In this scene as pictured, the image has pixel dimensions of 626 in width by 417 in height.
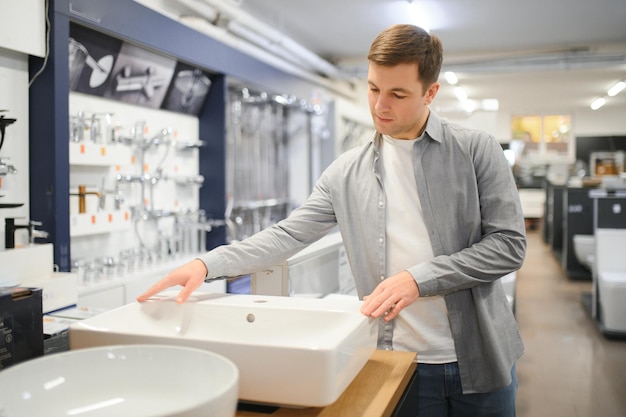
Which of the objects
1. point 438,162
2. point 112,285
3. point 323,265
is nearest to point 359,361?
point 438,162

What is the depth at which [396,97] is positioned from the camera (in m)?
1.41

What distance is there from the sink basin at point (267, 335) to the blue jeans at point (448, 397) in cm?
20

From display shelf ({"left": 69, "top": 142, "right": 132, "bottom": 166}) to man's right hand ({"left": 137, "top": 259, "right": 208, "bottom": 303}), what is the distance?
2152mm

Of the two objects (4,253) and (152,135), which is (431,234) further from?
(152,135)

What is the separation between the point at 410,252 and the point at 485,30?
6944 mm

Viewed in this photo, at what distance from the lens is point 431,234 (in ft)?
4.79

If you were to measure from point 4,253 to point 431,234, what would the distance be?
1.81m

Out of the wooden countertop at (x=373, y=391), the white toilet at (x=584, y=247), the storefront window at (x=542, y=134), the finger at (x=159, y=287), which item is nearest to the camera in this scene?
the wooden countertop at (x=373, y=391)

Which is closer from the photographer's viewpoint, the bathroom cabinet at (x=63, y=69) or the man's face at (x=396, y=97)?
the man's face at (x=396, y=97)

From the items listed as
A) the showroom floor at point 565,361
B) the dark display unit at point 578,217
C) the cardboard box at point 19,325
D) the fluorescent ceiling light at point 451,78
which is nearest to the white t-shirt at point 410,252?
the cardboard box at point 19,325

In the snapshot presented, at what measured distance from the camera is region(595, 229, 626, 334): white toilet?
16.6 ft

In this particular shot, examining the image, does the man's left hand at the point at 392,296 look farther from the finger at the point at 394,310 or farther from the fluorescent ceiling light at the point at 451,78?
the fluorescent ceiling light at the point at 451,78

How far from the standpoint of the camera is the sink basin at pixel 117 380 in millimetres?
1011

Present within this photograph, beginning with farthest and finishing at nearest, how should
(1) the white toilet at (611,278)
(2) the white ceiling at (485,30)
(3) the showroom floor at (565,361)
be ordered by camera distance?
(2) the white ceiling at (485,30) → (1) the white toilet at (611,278) → (3) the showroom floor at (565,361)
